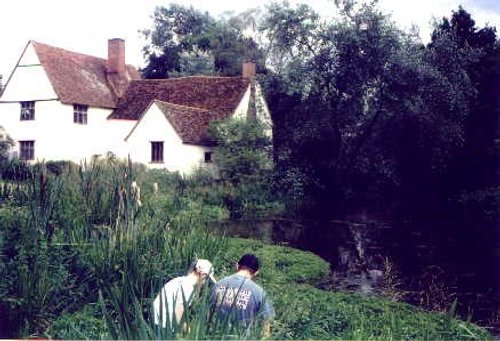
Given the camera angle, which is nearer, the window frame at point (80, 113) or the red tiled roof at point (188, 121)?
the red tiled roof at point (188, 121)

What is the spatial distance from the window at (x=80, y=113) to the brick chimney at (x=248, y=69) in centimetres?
930

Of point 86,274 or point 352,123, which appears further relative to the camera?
point 352,123

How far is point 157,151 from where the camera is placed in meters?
27.2

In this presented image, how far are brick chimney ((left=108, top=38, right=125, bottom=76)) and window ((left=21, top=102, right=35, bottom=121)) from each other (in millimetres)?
Answer: 5547

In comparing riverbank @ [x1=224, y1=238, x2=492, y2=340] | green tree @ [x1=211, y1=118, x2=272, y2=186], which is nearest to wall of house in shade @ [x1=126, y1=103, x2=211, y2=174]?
green tree @ [x1=211, y1=118, x2=272, y2=186]

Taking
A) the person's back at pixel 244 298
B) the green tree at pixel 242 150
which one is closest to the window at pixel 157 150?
the green tree at pixel 242 150

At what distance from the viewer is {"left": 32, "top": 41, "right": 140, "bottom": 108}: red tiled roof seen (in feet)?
94.0

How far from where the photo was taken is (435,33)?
81.5 ft

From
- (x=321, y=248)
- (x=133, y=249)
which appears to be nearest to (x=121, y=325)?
(x=133, y=249)

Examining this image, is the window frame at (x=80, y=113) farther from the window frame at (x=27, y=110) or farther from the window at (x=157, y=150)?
the window at (x=157, y=150)

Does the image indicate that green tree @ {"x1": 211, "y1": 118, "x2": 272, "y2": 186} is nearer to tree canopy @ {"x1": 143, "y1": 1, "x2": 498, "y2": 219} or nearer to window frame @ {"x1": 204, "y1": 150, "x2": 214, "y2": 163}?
window frame @ {"x1": 204, "y1": 150, "x2": 214, "y2": 163}

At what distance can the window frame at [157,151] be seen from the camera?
27.0m

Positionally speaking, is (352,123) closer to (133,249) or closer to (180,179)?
(180,179)

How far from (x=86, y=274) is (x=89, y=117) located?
23.6m
